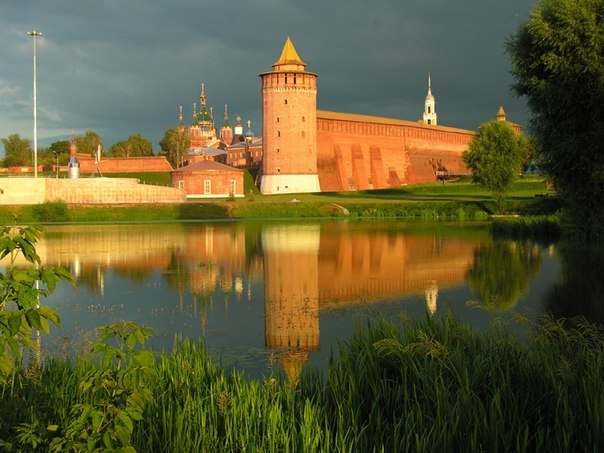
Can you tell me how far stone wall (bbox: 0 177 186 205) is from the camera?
31.9 m

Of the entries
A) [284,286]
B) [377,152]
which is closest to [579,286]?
[284,286]

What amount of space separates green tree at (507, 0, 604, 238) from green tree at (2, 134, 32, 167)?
6299cm

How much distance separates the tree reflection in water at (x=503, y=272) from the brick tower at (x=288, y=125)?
28.3 metres

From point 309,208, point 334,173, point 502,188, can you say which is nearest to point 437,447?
point 502,188

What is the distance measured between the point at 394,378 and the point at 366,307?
4.15 meters

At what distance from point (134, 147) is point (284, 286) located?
60657mm

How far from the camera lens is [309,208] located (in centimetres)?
3189

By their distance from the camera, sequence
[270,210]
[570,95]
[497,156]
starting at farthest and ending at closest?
[270,210]
[497,156]
[570,95]

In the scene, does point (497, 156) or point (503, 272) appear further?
point (497, 156)

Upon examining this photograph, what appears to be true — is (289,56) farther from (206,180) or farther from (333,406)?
(333,406)

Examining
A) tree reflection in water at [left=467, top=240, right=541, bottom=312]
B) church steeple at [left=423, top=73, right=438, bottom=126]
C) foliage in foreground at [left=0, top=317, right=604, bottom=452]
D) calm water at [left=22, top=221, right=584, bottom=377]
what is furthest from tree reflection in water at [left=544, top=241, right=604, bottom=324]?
church steeple at [left=423, top=73, right=438, bottom=126]

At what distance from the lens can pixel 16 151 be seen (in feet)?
228

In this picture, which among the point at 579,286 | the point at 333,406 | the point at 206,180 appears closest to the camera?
the point at 333,406

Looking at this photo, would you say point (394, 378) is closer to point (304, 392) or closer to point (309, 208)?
point (304, 392)
